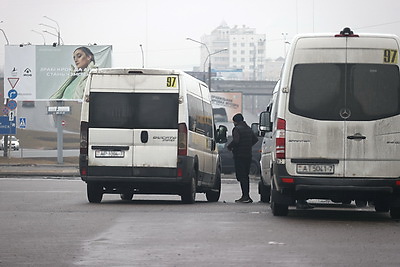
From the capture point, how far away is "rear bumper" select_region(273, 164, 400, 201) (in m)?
15.4

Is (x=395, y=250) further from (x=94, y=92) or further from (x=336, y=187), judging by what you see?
(x=94, y=92)

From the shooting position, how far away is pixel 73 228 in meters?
14.1

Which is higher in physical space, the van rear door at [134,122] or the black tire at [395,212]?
the van rear door at [134,122]

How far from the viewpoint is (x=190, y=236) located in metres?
12.9

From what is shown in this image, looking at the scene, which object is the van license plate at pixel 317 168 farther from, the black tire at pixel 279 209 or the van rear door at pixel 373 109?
the black tire at pixel 279 209

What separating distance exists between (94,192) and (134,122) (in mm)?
1639

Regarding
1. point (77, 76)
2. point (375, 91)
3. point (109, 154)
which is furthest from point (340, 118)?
point (77, 76)

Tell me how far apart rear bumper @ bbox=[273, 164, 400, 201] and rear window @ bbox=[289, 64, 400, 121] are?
870mm

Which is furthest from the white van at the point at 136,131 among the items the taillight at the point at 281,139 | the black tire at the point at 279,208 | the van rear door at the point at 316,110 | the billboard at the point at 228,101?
the billboard at the point at 228,101

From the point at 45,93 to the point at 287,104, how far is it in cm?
5231

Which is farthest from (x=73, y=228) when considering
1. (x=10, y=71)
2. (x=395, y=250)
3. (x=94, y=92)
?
(x=10, y=71)

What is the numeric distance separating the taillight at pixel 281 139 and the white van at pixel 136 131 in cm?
465

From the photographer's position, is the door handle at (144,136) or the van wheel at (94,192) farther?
the van wheel at (94,192)

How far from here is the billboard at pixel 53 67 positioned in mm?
66250
